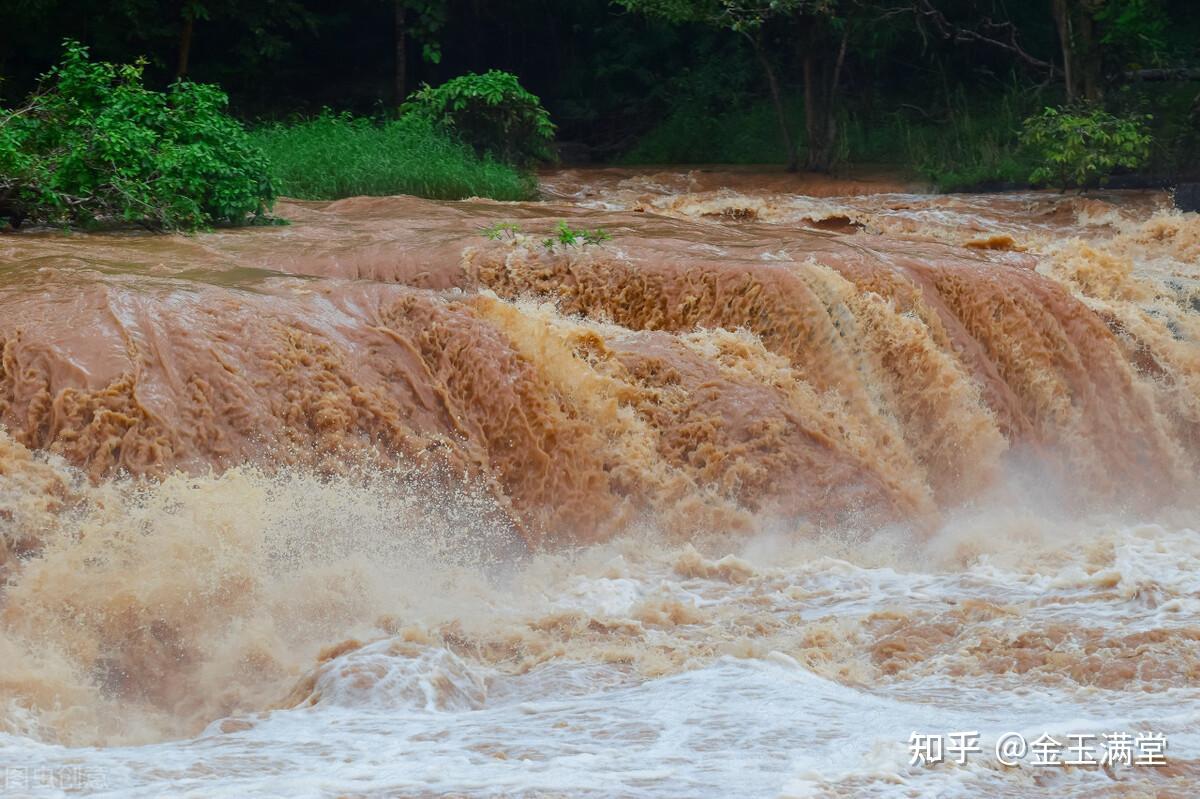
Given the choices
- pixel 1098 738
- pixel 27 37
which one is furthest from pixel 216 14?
pixel 1098 738

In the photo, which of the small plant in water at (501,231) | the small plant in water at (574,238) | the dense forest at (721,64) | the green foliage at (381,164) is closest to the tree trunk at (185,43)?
the dense forest at (721,64)

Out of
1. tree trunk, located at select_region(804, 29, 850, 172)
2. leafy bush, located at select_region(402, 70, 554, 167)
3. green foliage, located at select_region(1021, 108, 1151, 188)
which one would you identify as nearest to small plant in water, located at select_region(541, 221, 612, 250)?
leafy bush, located at select_region(402, 70, 554, 167)

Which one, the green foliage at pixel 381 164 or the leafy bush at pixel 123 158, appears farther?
the green foliage at pixel 381 164

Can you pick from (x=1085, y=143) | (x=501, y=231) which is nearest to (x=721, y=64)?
(x=1085, y=143)

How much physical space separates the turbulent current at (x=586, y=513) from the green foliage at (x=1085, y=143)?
396cm

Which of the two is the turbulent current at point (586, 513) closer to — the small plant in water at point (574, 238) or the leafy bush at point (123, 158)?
the small plant in water at point (574, 238)

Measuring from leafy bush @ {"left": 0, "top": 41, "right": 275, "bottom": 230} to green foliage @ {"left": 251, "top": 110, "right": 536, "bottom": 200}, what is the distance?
161 centimetres

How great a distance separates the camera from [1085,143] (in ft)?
40.4

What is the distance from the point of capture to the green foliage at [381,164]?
1059 centimetres

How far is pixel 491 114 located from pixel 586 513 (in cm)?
766

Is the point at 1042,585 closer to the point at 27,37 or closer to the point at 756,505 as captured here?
the point at 756,505

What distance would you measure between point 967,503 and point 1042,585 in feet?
4.37

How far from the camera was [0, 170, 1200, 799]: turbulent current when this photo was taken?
3.80m

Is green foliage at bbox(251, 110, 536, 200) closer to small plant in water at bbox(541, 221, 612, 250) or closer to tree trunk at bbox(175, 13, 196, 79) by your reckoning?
tree trunk at bbox(175, 13, 196, 79)
